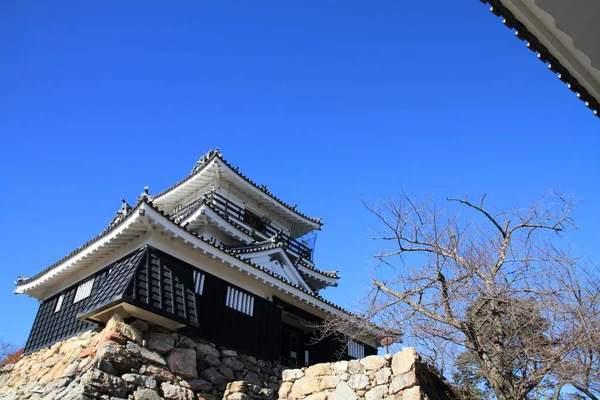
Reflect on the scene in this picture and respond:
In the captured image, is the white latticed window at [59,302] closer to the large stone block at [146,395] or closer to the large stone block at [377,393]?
the large stone block at [146,395]

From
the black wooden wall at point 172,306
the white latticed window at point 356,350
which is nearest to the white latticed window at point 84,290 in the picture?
the black wooden wall at point 172,306

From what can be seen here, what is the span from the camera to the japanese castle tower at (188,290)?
10250 millimetres

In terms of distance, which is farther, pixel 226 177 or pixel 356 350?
pixel 226 177

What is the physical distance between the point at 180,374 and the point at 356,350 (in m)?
6.69

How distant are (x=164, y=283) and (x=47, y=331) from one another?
461 centimetres

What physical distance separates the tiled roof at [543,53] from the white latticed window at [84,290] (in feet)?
38.1

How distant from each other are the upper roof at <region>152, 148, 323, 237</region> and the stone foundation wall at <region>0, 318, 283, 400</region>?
9.16m

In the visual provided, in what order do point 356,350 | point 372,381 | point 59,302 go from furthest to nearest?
point 356,350 → point 59,302 → point 372,381

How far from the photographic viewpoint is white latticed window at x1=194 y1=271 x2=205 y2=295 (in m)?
11.4

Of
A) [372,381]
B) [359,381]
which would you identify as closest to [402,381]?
[372,381]

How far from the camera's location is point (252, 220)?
20.3 metres

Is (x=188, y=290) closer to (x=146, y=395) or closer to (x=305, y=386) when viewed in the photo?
(x=146, y=395)

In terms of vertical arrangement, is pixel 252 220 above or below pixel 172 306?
above

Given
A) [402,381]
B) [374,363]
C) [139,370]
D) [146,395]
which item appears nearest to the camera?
[402,381]
